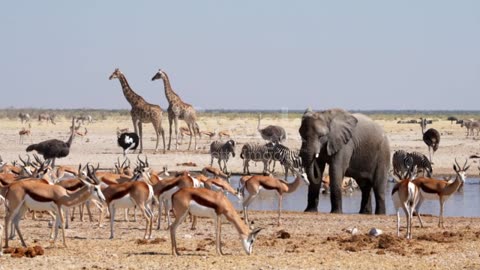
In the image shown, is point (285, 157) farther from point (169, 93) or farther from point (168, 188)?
point (168, 188)

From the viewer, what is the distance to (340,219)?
18266mm

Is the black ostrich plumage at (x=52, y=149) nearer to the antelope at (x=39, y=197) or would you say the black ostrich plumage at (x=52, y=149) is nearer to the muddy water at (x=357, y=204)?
the muddy water at (x=357, y=204)

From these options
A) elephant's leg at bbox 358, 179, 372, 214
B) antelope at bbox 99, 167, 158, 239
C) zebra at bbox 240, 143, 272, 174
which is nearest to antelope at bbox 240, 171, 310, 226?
antelope at bbox 99, 167, 158, 239

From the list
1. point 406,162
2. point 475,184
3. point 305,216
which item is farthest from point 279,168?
point 305,216

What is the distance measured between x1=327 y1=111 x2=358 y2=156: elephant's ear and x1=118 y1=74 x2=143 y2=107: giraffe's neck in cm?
1734

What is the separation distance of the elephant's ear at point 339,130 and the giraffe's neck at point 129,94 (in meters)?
17.3

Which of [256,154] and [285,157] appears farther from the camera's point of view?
[256,154]

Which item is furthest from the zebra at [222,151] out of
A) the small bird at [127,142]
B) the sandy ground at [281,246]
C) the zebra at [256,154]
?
the sandy ground at [281,246]

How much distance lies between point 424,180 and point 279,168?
17.1 meters

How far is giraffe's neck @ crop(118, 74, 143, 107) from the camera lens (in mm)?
37688

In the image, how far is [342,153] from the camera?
68.4 feet

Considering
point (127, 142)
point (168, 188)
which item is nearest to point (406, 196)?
point (168, 188)

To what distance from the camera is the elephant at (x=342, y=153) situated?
20.6m

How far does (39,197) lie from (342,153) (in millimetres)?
8775
